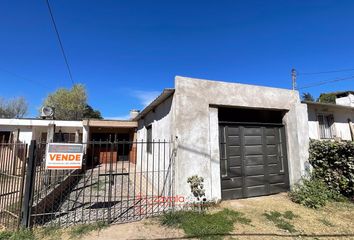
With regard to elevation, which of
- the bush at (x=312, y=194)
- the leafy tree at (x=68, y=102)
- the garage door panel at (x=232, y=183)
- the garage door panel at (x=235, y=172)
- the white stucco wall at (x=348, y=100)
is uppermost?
the leafy tree at (x=68, y=102)

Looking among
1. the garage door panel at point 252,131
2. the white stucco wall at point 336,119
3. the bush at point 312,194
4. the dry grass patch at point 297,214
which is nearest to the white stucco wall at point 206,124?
the bush at point 312,194

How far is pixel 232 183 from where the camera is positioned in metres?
6.23

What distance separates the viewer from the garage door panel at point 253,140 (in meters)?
6.61

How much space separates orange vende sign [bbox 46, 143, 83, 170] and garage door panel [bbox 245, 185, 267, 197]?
16.1 ft

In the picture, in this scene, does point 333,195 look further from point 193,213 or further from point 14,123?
point 14,123

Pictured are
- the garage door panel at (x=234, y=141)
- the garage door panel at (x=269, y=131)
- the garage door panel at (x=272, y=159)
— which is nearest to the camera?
the garage door panel at (x=234, y=141)

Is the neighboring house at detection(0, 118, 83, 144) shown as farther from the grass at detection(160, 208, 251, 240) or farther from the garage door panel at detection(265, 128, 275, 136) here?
the garage door panel at detection(265, 128, 275, 136)

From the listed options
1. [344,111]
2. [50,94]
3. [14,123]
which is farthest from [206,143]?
[50,94]

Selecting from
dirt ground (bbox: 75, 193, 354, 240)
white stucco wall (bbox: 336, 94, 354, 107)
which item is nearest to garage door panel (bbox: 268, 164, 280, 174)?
dirt ground (bbox: 75, 193, 354, 240)

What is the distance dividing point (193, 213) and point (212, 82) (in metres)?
3.63

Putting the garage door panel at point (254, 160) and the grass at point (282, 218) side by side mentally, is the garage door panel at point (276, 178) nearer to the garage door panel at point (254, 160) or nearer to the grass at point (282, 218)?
the garage door panel at point (254, 160)

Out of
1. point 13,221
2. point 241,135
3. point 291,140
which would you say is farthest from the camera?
point 291,140

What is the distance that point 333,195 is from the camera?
6.34 meters

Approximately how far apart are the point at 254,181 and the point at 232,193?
887 millimetres
